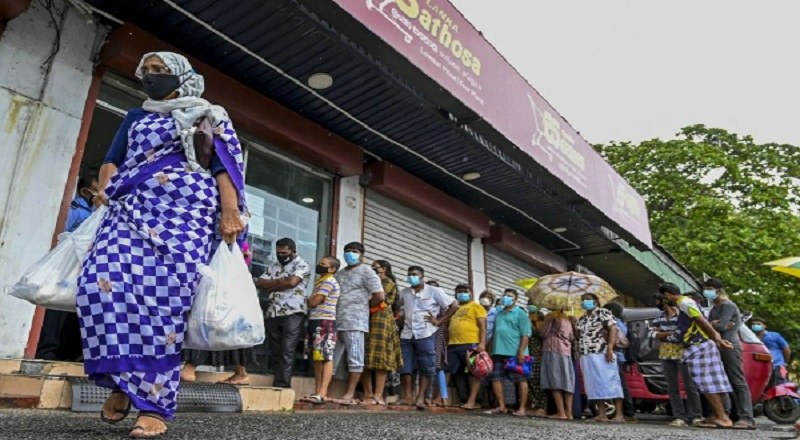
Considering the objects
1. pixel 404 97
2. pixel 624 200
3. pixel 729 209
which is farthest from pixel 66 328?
pixel 729 209

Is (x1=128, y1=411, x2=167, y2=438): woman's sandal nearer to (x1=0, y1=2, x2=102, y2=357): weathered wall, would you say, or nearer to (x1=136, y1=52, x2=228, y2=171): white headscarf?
(x1=136, y1=52, x2=228, y2=171): white headscarf

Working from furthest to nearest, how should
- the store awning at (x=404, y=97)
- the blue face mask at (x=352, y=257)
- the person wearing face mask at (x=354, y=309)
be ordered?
the blue face mask at (x=352, y=257), the person wearing face mask at (x=354, y=309), the store awning at (x=404, y=97)

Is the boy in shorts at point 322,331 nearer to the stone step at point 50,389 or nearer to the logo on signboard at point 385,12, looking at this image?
the stone step at point 50,389

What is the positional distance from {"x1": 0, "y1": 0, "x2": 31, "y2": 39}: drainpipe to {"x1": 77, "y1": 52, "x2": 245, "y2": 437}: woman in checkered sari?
252 centimetres

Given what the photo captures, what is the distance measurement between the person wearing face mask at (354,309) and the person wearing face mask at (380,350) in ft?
0.50

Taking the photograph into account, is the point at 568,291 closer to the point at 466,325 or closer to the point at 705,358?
the point at 466,325

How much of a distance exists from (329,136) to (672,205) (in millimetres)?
16024

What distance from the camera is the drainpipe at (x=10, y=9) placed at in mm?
4301

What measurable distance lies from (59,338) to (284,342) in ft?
6.26

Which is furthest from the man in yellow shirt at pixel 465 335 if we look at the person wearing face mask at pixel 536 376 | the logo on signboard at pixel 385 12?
the logo on signboard at pixel 385 12

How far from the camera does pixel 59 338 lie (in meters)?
4.89

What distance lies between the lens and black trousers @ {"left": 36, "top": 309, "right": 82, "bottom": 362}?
475 centimetres

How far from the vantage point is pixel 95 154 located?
690cm

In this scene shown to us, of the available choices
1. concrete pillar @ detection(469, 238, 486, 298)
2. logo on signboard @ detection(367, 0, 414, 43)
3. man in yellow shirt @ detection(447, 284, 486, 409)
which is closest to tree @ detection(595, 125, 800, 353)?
concrete pillar @ detection(469, 238, 486, 298)
